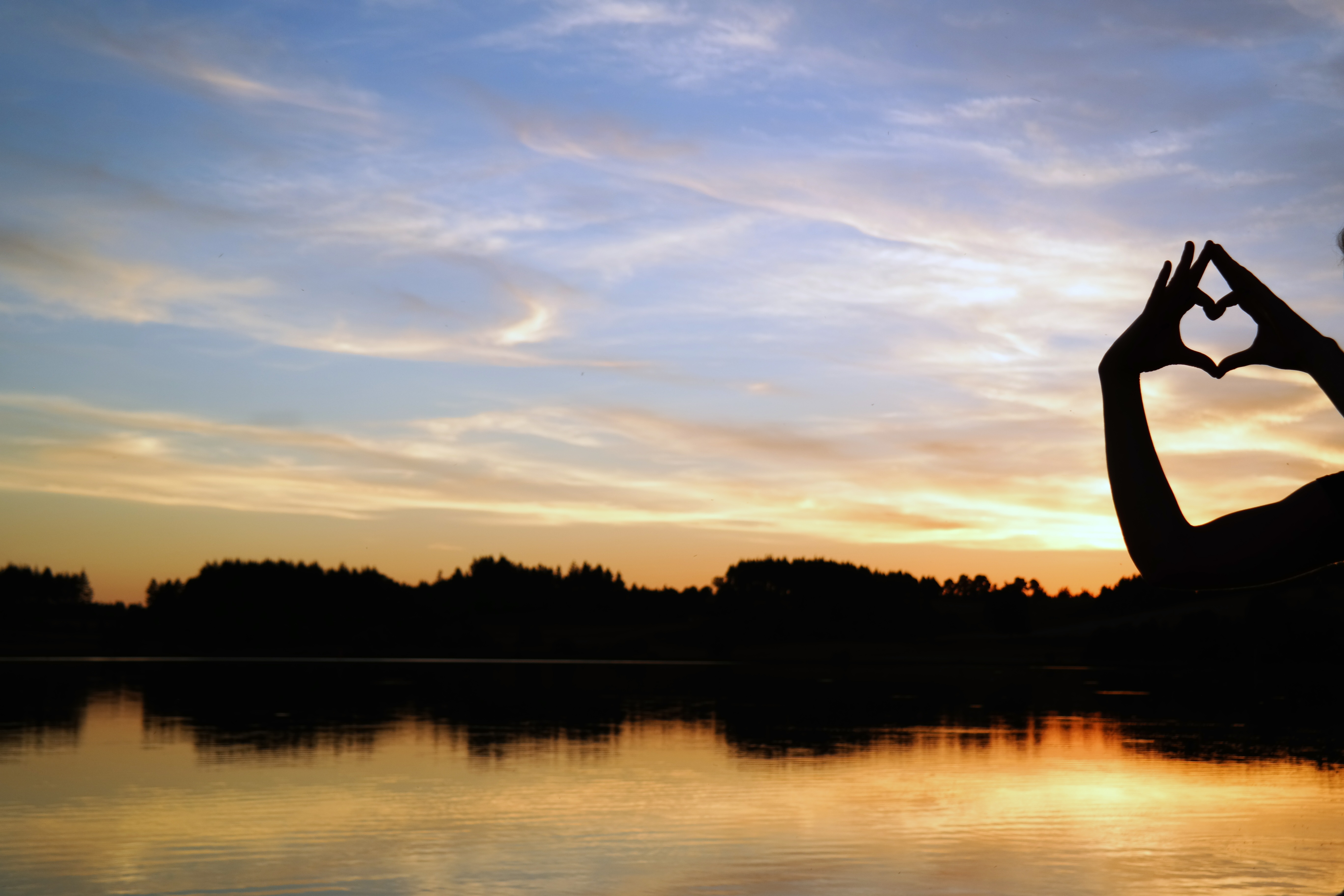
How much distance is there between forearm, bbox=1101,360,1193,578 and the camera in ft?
4.32

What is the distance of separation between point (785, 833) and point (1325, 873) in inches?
243

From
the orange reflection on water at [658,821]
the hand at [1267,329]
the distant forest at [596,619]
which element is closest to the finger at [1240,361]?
the hand at [1267,329]

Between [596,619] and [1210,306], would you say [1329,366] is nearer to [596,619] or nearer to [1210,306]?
[1210,306]

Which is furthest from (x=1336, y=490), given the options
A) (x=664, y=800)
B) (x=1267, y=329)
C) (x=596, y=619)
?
(x=596, y=619)

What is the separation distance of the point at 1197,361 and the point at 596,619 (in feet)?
540

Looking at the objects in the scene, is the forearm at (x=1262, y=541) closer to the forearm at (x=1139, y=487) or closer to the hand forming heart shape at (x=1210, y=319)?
the forearm at (x=1139, y=487)

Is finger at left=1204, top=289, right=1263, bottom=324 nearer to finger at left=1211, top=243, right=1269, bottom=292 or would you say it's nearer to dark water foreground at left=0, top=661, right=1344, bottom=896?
finger at left=1211, top=243, right=1269, bottom=292

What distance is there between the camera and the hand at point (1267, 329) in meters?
1.32

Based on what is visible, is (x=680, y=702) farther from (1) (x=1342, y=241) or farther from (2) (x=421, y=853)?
(1) (x=1342, y=241)

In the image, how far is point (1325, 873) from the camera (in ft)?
48.0

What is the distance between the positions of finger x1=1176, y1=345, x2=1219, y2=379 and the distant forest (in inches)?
4070

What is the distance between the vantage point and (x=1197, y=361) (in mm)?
1409

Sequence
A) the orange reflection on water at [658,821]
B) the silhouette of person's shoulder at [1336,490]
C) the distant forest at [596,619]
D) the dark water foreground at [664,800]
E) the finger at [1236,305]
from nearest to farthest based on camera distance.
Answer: the silhouette of person's shoulder at [1336,490], the finger at [1236,305], the orange reflection on water at [658,821], the dark water foreground at [664,800], the distant forest at [596,619]

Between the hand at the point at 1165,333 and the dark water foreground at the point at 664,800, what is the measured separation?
12338 millimetres
